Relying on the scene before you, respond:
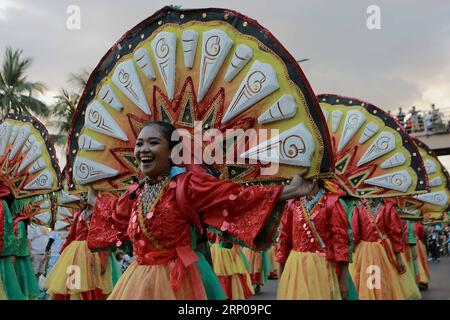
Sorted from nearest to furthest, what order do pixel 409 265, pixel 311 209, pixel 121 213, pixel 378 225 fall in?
1. pixel 121 213
2. pixel 311 209
3. pixel 378 225
4. pixel 409 265

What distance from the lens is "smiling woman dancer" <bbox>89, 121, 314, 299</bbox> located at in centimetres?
331

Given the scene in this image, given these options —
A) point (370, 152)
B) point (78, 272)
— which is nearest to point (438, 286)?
point (370, 152)

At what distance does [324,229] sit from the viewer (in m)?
5.38

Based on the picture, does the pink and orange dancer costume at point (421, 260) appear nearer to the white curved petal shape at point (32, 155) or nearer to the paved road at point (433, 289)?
the paved road at point (433, 289)

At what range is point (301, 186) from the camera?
3.27 m

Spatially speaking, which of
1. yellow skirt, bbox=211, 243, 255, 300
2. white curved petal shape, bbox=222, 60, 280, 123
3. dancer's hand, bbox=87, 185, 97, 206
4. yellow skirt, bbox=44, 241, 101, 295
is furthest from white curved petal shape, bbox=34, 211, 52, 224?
white curved petal shape, bbox=222, 60, 280, 123

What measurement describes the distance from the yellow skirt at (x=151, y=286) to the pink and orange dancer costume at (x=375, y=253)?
4714 millimetres

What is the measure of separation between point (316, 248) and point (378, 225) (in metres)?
3.77

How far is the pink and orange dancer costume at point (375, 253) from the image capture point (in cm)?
788

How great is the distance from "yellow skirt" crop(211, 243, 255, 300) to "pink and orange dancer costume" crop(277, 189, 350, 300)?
12.7 ft

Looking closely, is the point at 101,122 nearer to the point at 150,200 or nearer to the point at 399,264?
the point at 150,200

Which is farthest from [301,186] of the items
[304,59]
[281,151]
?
[304,59]
